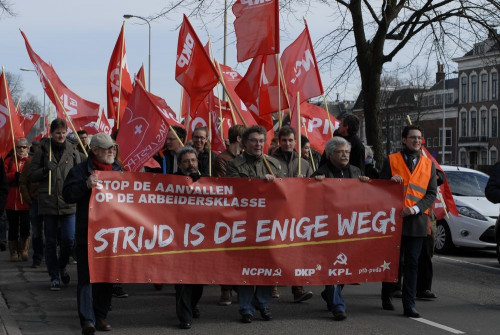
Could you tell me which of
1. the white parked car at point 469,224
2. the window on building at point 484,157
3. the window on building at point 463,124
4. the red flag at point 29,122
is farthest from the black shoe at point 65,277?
the window on building at point 463,124

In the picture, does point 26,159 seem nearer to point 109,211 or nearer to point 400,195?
point 109,211

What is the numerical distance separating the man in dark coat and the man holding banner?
4.23 ft

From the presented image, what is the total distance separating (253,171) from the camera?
7.90 metres

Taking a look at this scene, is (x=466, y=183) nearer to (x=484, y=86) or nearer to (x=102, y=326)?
(x=102, y=326)

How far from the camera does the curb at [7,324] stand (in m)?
7.17

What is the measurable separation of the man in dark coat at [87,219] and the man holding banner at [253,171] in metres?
1.29

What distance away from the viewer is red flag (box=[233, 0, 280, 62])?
376 inches

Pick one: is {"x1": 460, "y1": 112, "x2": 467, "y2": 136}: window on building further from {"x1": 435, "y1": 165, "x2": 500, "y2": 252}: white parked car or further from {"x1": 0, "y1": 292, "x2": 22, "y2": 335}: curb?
Answer: {"x1": 0, "y1": 292, "x2": 22, "y2": 335}: curb

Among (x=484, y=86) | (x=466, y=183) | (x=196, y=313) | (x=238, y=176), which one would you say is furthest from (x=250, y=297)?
(x=484, y=86)

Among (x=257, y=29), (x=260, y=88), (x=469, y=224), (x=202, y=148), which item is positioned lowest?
(x=469, y=224)

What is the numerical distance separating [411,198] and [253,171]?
166 cm

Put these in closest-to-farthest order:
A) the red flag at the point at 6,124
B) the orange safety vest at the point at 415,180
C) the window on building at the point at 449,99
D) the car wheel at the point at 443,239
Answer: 1. the orange safety vest at the point at 415,180
2. the red flag at the point at 6,124
3. the car wheel at the point at 443,239
4. the window on building at the point at 449,99

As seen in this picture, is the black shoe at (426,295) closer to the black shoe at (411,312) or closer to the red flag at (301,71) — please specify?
the black shoe at (411,312)

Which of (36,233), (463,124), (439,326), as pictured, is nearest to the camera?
(439,326)
